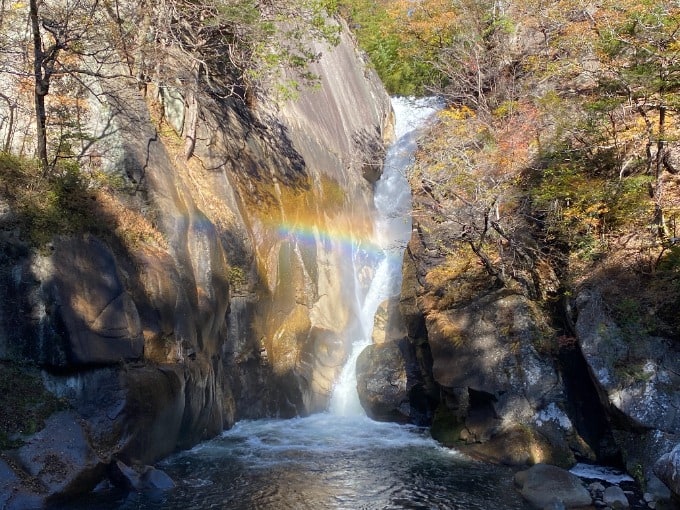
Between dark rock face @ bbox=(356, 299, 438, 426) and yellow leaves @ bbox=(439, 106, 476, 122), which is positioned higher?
yellow leaves @ bbox=(439, 106, 476, 122)

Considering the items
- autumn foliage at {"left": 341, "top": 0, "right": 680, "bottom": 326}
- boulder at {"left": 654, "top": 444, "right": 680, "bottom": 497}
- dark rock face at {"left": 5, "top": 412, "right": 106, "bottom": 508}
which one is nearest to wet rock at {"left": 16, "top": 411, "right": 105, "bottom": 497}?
dark rock face at {"left": 5, "top": 412, "right": 106, "bottom": 508}

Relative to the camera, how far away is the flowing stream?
9086 millimetres

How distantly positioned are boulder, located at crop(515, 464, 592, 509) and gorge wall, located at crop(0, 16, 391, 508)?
6.31 meters

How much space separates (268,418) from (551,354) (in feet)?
23.2

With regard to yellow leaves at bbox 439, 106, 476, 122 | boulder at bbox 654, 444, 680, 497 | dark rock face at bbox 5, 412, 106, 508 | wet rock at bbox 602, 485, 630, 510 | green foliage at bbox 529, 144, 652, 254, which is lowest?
wet rock at bbox 602, 485, 630, 510

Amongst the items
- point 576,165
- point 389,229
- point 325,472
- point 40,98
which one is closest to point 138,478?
point 325,472

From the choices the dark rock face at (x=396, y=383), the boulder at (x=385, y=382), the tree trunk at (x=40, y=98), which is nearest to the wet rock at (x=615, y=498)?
the dark rock face at (x=396, y=383)

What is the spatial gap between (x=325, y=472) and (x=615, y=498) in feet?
16.0

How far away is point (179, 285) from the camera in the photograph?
11.7m

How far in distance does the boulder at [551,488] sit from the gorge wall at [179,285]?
248 inches

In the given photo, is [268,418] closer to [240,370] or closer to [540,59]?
[240,370]

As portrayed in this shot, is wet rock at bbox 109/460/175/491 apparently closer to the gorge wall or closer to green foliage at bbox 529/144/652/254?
the gorge wall

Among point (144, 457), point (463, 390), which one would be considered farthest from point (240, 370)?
point (463, 390)

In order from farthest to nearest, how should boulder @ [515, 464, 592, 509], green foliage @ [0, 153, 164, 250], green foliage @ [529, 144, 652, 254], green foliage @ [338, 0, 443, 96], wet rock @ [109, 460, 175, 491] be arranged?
green foliage @ [338, 0, 443, 96] → green foliage @ [529, 144, 652, 254] → green foliage @ [0, 153, 164, 250] → boulder @ [515, 464, 592, 509] → wet rock @ [109, 460, 175, 491]
